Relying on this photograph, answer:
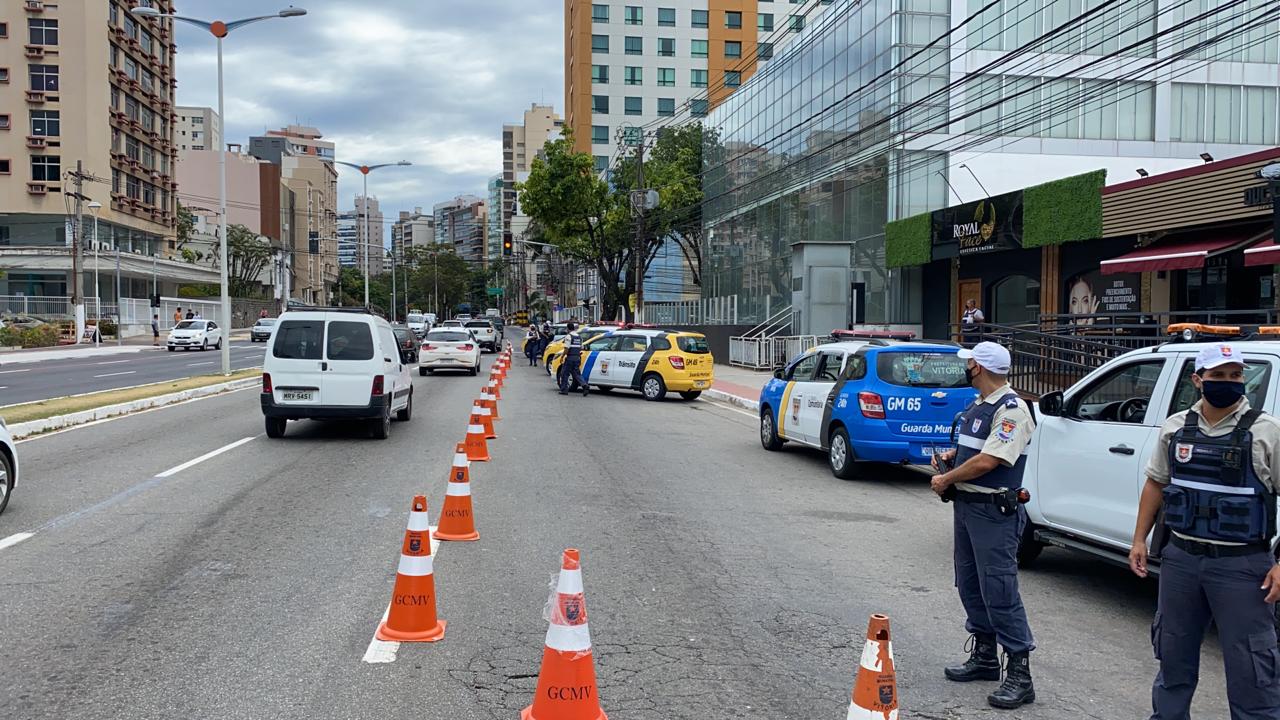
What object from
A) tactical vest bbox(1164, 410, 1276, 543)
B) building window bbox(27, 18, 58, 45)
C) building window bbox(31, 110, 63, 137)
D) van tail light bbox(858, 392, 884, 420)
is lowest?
van tail light bbox(858, 392, 884, 420)

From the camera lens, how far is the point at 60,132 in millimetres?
66312

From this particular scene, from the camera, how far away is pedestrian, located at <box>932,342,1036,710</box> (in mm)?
5020

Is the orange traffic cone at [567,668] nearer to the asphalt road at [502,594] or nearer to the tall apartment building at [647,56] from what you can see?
the asphalt road at [502,594]

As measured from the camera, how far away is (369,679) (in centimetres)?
512

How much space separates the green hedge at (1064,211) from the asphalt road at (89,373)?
74.4ft

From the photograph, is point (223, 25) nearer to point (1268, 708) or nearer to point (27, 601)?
point (27, 601)

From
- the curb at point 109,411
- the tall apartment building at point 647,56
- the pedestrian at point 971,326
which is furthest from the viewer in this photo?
the tall apartment building at point 647,56

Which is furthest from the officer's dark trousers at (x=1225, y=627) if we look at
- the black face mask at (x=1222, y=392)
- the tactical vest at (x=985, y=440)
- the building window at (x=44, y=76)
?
the building window at (x=44, y=76)

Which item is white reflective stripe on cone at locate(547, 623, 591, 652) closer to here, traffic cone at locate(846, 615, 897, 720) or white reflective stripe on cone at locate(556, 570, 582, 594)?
white reflective stripe on cone at locate(556, 570, 582, 594)

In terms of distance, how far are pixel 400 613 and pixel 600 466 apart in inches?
282

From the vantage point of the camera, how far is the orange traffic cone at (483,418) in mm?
12523

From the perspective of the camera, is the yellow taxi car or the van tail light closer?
the van tail light

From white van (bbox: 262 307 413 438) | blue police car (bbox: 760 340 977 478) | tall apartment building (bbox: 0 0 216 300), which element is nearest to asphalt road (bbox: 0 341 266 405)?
white van (bbox: 262 307 413 438)

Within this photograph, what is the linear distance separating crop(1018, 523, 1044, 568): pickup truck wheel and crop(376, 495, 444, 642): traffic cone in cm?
442
